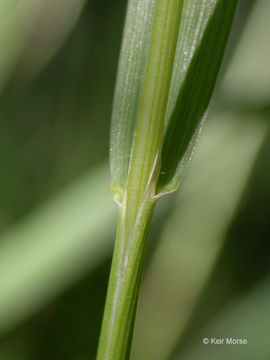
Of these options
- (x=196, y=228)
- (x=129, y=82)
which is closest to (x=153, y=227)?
(x=196, y=228)

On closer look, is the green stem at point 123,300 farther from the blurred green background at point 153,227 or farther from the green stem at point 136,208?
the blurred green background at point 153,227

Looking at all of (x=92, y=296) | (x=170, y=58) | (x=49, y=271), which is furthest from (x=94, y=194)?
(x=170, y=58)

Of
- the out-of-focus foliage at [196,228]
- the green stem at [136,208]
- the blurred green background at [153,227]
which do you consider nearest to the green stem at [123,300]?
the green stem at [136,208]

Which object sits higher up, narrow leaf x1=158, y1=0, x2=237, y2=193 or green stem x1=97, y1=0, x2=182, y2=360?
narrow leaf x1=158, y1=0, x2=237, y2=193

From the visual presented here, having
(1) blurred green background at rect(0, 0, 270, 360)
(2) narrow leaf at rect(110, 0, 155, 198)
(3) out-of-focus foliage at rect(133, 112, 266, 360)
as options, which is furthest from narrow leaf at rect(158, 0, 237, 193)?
(3) out-of-focus foliage at rect(133, 112, 266, 360)

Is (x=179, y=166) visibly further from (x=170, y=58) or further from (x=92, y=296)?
(x=92, y=296)

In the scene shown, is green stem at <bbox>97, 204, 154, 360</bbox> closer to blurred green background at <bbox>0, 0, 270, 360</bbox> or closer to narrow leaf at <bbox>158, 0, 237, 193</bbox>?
narrow leaf at <bbox>158, 0, 237, 193</bbox>
